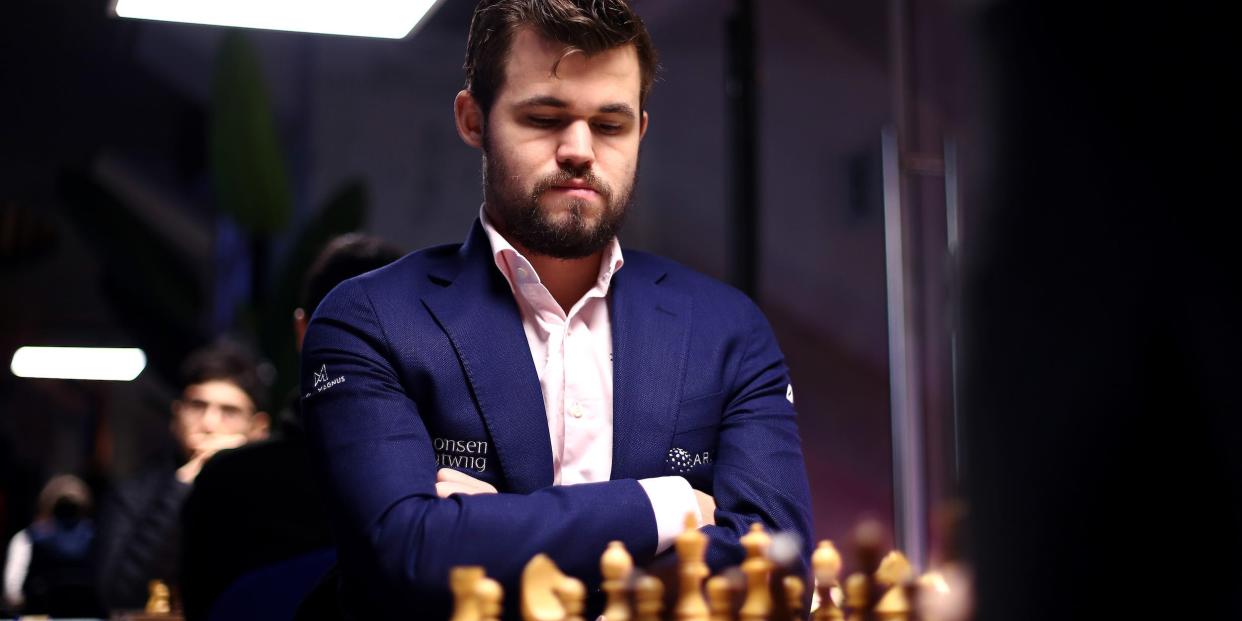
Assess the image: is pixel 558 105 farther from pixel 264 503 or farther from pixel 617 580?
pixel 264 503

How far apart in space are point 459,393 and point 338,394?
118mm

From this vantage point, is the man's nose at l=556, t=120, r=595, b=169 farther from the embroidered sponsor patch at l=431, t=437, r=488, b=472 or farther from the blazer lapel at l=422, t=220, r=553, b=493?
the embroidered sponsor patch at l=431, t=437, r=488, b=472

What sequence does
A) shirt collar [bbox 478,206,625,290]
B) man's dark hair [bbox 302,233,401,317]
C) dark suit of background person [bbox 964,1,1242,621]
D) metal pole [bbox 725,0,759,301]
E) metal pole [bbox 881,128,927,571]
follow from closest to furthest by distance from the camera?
dark suit of background person [bbox 964,1,1242,621] → shirt collar [bbox 478,206,625,290] → man's dark hair [bbox 302,233,401,317] → metal pole [bbox 881,128,927,571] → metal pole [bbox 725,0,759,301]

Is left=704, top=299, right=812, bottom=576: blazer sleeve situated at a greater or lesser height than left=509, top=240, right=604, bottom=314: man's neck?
lesser

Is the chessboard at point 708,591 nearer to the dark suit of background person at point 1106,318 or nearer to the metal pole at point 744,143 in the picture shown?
the dark suit of background person at point 1106,318

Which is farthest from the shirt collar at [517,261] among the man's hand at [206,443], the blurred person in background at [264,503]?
the man's hand at [206,443]

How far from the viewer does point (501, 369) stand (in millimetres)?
1247

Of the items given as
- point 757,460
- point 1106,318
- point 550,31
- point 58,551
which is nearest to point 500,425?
point 757,460

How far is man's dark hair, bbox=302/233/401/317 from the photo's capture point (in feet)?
7.21

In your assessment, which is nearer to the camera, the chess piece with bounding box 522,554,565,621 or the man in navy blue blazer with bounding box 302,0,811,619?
the chess piece with bounding box 522,554,565,621

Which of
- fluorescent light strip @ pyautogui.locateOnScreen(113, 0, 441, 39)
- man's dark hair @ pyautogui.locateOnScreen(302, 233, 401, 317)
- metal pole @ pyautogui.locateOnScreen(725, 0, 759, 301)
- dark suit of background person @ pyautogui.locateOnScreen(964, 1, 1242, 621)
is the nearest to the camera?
dark suit of background person @ pyautogui.locateOnScreen(964, 1, 1242, 621)

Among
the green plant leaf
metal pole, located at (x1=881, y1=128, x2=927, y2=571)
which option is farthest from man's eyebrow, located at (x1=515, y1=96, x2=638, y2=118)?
the green plant leaf

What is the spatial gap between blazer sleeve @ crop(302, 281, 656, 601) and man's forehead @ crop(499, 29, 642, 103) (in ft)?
0.95

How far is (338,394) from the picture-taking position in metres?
1.21
